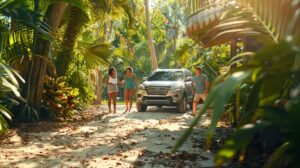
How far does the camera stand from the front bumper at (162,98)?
1477 cm

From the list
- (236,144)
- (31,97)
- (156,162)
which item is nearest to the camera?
(236,144)

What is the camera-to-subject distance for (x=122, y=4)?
1509 cm

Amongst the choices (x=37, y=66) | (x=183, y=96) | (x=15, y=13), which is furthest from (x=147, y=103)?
(x=15, y=13)

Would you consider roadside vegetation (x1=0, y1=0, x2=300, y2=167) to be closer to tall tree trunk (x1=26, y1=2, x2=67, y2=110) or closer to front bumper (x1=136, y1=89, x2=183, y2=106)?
tall tree trunk (x1=26, y1=2, x2=67, y2=110)

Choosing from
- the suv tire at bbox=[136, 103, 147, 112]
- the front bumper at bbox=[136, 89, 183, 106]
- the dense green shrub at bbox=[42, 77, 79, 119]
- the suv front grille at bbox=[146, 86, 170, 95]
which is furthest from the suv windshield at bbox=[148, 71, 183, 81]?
the dense green shrub at bbox=[42, 77, 79, 119]

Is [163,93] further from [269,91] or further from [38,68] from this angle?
[269,91]

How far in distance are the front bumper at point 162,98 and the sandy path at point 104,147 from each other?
3.55m

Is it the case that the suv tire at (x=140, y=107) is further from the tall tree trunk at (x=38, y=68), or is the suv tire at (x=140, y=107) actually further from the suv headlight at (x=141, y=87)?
the tall tree trunk at (x=38, y=68)

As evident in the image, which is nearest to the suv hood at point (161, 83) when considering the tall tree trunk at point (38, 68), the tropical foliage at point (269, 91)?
the tall tree trunk at point (38, 68)

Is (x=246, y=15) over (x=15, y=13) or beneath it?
beneath

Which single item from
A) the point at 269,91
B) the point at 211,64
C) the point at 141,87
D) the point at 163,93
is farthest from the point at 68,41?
the point at 269,91

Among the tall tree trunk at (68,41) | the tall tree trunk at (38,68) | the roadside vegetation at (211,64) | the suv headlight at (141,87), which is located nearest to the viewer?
the roadside vegetation at (211,64)

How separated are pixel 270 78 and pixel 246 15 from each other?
1.54 meters

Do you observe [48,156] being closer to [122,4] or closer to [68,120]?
[68,120]
